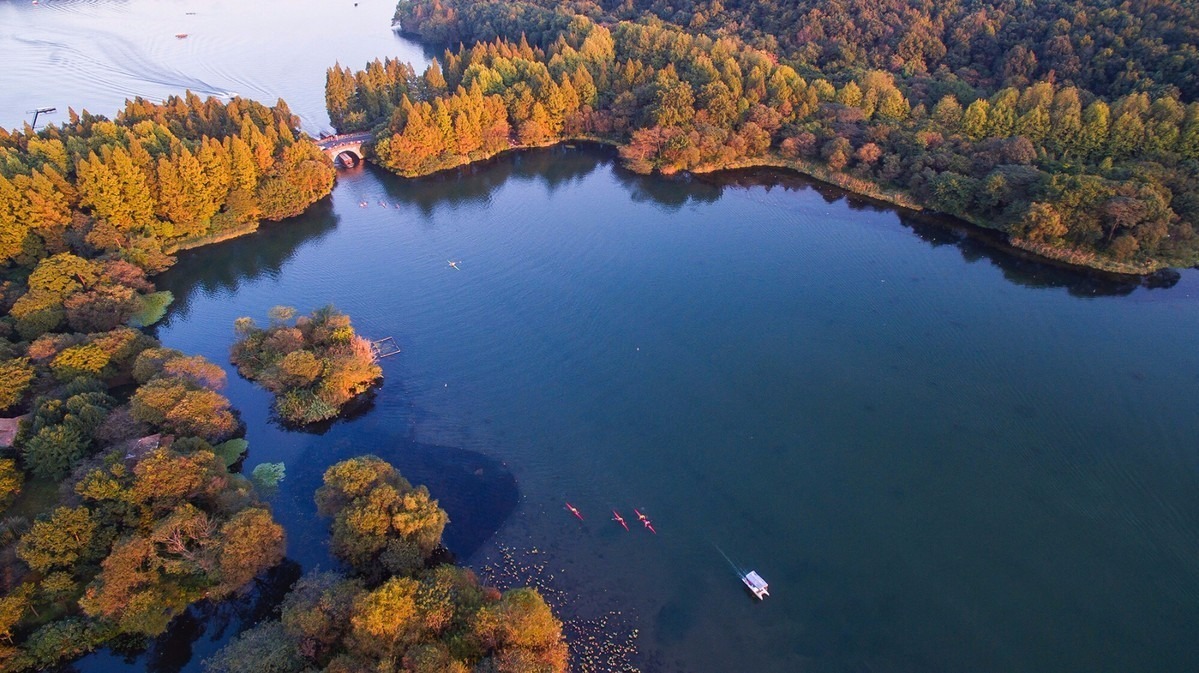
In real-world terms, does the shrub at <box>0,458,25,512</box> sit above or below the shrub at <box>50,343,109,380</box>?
below

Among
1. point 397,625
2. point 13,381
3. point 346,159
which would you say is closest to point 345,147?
point 346,159

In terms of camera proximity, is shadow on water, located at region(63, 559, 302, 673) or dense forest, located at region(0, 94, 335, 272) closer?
shadow on water, located at region(63, 559, 302, 673)

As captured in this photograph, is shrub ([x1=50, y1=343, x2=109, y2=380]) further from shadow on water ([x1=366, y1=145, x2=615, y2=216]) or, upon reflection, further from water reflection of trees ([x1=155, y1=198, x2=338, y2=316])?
shadow on water ([x1=366, y1=145, x2=615, y2=216])

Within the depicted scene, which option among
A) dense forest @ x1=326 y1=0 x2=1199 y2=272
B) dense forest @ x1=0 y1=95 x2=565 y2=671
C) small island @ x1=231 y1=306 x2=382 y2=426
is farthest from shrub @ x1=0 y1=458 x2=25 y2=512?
dense forest @ x1=326 y1=0 x2=1199 y2=272

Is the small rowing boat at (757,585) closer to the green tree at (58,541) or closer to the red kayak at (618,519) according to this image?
the red kayak at (618,519)

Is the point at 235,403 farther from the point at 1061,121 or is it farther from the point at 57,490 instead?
the point at 1061,121

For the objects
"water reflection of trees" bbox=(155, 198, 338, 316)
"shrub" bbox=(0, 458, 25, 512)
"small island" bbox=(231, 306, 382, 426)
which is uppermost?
"water reflection of trees" bbox=(155, 198, 338, 316)

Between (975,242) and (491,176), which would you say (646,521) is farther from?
(491,176)

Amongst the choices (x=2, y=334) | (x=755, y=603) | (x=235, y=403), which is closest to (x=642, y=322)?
(x=755, y=603)
